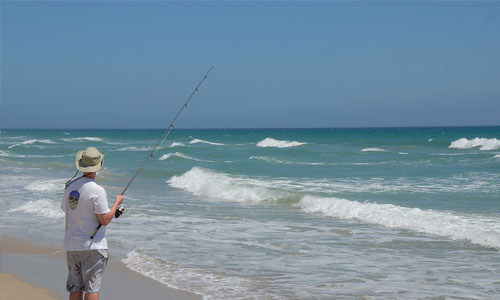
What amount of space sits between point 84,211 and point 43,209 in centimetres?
770

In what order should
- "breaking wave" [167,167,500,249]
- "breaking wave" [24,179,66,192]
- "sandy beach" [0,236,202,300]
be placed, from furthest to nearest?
1. "breaking wave" [24,179,66,192]
2. "breaking wave" [167,167,500,249]
3. "sandy beach" [0,236,202,300]

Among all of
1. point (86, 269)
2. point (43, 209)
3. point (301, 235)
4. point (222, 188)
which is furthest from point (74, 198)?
point (222, 188)

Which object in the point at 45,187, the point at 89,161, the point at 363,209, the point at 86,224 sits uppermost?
the point at 89,161

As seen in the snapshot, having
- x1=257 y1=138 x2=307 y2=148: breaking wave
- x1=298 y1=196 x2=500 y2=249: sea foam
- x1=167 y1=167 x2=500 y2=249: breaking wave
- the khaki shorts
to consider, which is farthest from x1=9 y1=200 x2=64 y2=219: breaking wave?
x1=257 y1=138 x2=307 y2=148: breaking wave

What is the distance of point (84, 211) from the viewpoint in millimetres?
3912

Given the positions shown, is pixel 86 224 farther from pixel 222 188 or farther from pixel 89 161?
pixel 222 188

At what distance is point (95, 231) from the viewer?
3.95 m

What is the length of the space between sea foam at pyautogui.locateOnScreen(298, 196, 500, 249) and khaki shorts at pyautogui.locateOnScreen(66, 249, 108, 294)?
580cm

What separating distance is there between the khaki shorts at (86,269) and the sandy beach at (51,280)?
1.42m

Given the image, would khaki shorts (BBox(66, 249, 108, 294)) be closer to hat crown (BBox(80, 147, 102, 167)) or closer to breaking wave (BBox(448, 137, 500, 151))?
hat crown (BBox(80, 147, 102, 167))

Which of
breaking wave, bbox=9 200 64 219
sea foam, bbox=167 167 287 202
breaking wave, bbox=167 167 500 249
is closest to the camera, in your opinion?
breaking wave, bbox=167 167 500 249

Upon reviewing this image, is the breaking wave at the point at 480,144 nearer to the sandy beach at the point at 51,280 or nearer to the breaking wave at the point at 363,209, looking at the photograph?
the breaking wave at the point at 363,209

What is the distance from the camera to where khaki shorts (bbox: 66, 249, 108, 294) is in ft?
13.0

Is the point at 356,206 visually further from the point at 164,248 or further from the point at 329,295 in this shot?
→ the point at 329,295
